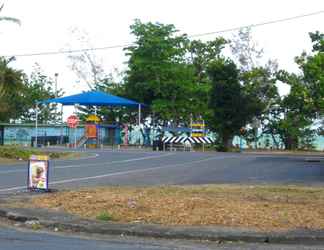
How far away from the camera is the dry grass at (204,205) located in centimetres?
1141

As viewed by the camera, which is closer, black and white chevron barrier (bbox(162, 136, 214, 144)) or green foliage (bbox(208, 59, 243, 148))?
black and white chevron barrier (bbox(162, 136, 214, 144))

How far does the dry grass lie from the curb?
0.46 metres

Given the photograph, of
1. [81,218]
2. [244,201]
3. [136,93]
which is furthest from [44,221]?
[136,93]

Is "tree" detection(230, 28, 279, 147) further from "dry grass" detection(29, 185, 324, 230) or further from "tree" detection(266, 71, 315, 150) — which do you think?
"dry grass" detection(29, 185, 324, 230)

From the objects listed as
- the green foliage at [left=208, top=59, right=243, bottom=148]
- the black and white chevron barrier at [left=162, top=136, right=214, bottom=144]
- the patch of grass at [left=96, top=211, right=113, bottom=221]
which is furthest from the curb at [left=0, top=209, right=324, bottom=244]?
the green foliage at [left=208, top=59, right=243, bottom=148]

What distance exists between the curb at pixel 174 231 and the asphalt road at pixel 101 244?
0.13 meters

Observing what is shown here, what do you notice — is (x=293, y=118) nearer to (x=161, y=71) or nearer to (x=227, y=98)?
(x=227, y=98)

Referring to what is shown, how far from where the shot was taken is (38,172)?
52.4ft

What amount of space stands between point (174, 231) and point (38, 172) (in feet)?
20.7

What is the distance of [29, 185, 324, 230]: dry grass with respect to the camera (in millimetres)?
11406

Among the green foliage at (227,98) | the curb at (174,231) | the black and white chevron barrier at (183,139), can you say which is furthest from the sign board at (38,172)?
the green foliage at (227,98)

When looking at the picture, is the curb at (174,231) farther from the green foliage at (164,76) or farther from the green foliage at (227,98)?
the green foliage at (164,76)

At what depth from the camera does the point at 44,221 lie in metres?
11.7

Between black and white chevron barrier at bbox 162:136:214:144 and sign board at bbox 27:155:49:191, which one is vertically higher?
black and white chevron barrier at bbox 162:136:214:144
